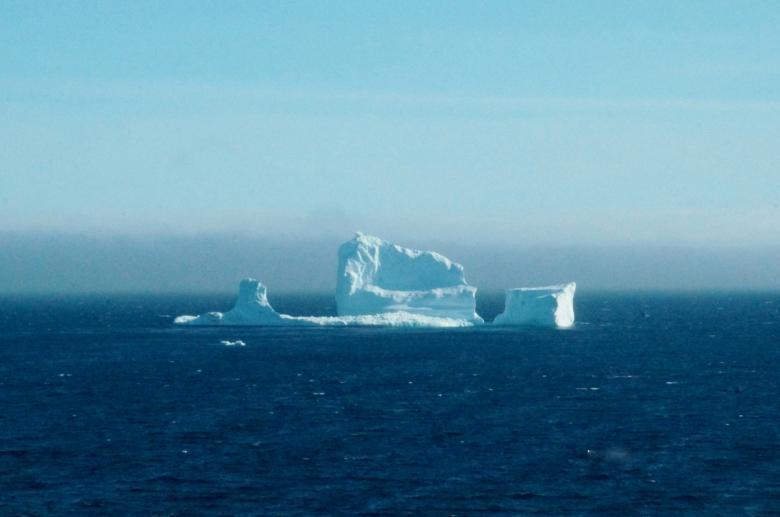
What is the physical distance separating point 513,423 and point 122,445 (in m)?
15.1

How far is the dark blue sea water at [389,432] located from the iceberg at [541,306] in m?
19.9

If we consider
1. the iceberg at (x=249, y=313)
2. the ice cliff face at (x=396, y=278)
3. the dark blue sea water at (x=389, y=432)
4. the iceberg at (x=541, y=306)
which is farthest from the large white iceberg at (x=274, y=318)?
the dark blue sea water at (x=389, y=432)

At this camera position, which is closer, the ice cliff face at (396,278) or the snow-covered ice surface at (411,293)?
the snow-covered ice surface at (411,293)

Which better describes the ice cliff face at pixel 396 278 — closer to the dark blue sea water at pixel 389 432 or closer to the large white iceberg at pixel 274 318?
the large white iceberg at pixel 274 318

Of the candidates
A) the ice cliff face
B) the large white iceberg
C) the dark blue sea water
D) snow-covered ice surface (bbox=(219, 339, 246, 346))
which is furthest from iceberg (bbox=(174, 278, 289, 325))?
the dark blue sea water

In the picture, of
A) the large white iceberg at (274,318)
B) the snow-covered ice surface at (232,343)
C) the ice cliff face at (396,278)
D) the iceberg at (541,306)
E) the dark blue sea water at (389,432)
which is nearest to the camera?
the dark blue sea water at (389,432)

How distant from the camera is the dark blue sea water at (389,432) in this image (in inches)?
1078

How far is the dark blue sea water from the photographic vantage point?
27.4 meters

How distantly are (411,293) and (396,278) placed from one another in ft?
7.03

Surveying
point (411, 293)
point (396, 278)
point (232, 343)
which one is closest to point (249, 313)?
point (396, 278)

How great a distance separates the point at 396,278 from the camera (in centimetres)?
9600

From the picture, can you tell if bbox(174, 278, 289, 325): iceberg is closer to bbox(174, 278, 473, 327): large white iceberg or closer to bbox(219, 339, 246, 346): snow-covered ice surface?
bbox(174, 278, 473, 327): large white iceberg

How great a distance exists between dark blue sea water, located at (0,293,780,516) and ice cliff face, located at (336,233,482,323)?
2369 centimetres

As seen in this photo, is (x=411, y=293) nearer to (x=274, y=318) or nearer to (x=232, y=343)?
(x=274, y=318)
